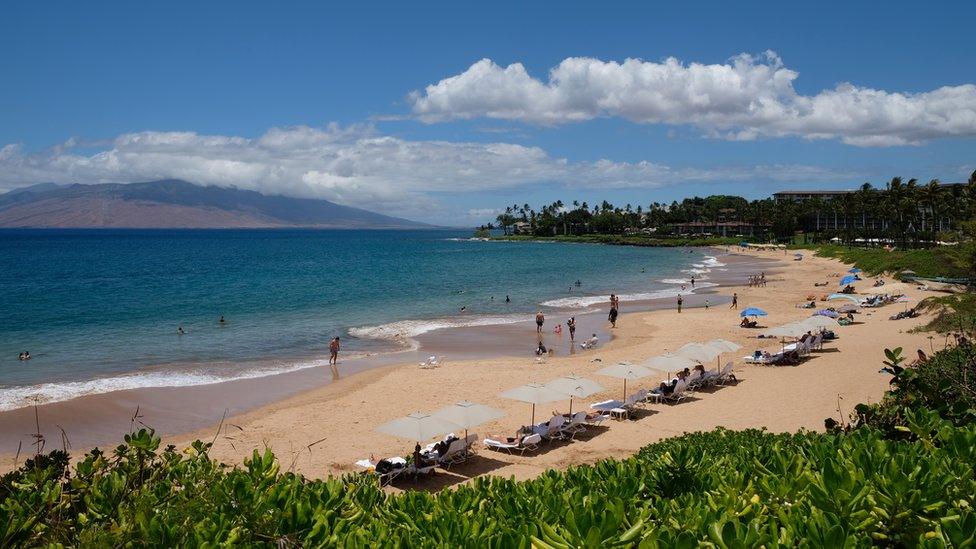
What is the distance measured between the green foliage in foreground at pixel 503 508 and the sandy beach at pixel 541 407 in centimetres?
640

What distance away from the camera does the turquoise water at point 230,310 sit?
980 inches

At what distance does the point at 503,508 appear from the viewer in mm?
4234

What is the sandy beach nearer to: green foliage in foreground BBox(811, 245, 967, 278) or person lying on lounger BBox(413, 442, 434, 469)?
person lying on lounger BBox(413, 442, 434, 469)

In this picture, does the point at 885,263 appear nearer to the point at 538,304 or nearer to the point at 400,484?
the point at 538,304

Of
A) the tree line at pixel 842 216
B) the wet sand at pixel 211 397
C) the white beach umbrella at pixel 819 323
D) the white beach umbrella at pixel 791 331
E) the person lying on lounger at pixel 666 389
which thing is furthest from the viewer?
the tree line at pixel 842 216

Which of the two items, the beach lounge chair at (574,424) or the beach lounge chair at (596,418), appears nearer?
the beach lounge chair at (574,424)

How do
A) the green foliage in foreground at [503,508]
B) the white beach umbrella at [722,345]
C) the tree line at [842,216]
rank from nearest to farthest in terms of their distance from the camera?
the green foliage in foreground at [503,508] → the white beach umbrella at [722,345] → the tree line at [842,216]

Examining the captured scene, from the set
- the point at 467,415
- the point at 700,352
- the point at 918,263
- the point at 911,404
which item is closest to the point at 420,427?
the point at 467,415

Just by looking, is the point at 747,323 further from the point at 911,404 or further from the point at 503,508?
the point at 503,508

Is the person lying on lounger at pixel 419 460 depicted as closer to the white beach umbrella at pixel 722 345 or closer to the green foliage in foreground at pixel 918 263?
the white beach umbrella at pixel 722 345

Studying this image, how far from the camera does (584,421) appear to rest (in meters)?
15.8

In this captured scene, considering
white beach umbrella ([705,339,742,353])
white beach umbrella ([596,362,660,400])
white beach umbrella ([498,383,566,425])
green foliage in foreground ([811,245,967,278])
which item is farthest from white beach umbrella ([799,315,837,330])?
green foliage in foreground ([811,245,967,278])

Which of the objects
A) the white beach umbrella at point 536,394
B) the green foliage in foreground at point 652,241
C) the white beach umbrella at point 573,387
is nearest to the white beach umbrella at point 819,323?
the white beach umbrella at point 573,387

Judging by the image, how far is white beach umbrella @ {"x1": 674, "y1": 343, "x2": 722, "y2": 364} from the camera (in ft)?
65.0
